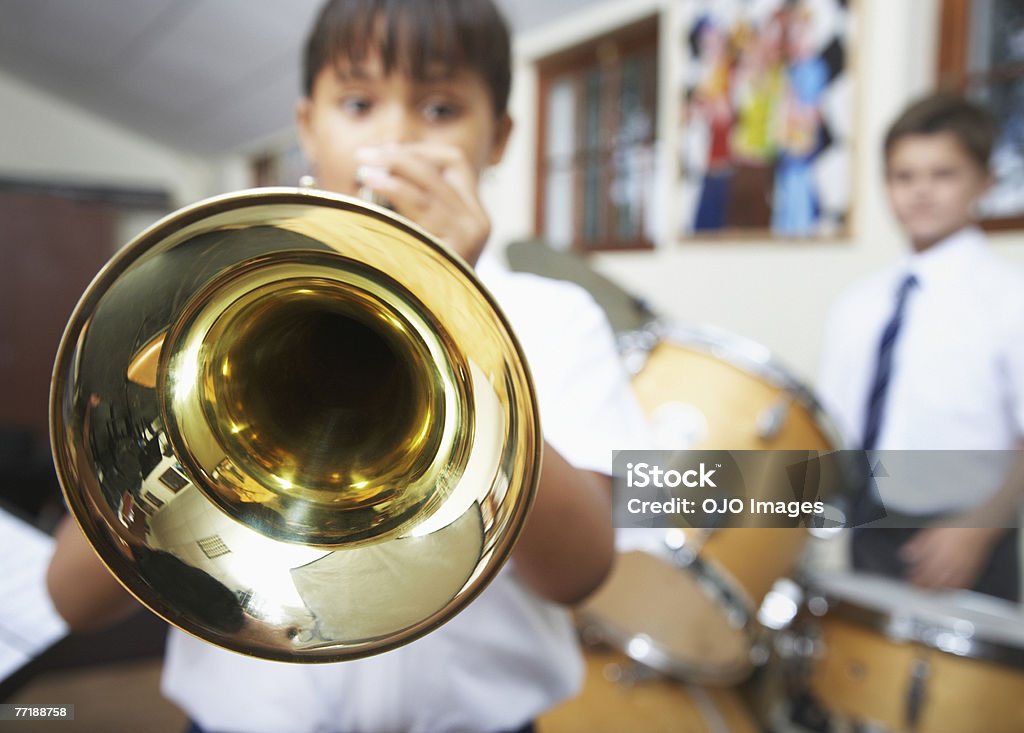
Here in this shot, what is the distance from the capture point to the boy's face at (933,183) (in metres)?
1.08

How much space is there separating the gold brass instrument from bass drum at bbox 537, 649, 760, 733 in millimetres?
1100

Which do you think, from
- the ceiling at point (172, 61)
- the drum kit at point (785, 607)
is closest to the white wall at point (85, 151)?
the ceiling at point (172, 61)

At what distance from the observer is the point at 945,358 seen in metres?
1.01

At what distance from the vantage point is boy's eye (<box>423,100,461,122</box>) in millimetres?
469

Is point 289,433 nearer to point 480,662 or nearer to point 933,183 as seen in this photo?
point 480,662

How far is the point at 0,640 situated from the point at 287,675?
7.3 inches

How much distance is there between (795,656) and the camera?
1.05 m

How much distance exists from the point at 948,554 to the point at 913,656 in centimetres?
16

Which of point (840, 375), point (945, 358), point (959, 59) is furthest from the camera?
point (959, 59)

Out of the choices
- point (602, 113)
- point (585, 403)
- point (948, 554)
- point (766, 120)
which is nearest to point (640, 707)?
point (948, 554)

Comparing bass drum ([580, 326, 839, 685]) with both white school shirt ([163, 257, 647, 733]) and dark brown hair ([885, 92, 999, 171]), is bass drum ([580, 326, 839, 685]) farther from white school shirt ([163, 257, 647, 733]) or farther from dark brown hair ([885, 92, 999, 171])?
dark brown hair ([885, 92, 999, 171])

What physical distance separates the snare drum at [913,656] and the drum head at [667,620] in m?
0.14

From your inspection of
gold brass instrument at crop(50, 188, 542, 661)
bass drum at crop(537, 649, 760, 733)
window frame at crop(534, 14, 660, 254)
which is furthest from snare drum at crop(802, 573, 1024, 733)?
window frame at crop(534, 14, 660, 254)

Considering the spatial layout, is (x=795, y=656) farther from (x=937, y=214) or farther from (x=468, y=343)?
(x=468, y=343)
